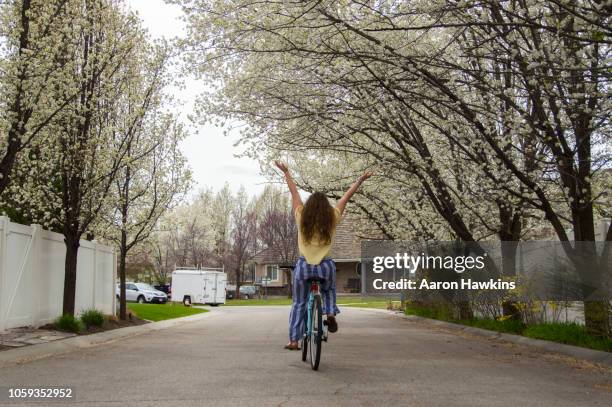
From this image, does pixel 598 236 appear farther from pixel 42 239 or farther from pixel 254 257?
pixel 254 257

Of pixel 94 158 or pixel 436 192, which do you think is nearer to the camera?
pixel 94 158

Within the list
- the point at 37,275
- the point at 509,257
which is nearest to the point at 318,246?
the point at 37,275

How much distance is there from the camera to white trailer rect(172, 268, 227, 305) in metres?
43.4

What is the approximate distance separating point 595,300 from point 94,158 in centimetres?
993

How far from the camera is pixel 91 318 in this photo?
50.3 ft

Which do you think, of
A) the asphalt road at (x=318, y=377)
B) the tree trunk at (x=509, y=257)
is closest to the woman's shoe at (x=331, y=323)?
the asphalt road at (x=318, y=377)

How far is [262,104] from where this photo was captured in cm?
1501

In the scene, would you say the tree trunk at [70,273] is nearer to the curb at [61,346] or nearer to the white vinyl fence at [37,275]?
the white vinyl fence at [37,275]

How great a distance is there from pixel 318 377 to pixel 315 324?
23.2 inches

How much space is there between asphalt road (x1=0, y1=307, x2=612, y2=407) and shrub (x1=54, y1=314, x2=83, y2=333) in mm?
2246

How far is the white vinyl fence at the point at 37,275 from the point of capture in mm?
12383

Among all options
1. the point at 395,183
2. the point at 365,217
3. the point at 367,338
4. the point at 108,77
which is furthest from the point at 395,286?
the point at 108,77
